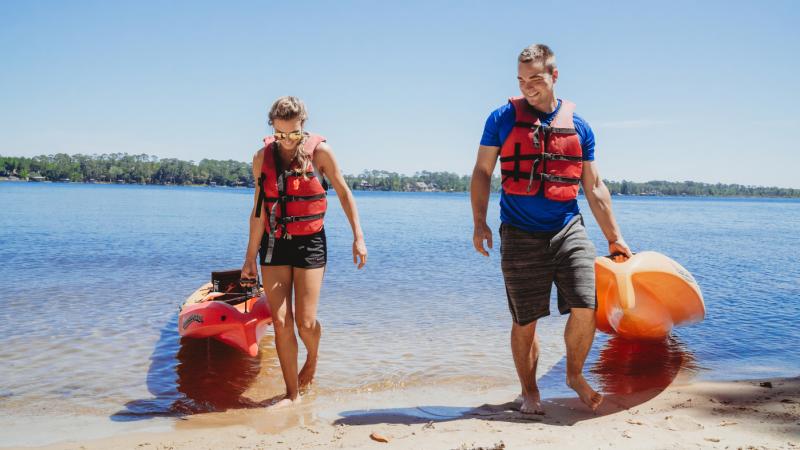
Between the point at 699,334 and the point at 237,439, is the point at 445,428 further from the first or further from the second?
the point at 699,334

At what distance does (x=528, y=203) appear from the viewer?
157 inches

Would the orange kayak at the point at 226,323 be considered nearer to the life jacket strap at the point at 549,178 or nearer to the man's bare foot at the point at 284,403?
the man's bare foot at the point at 284,403

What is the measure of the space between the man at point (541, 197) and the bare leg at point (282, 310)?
147 cm

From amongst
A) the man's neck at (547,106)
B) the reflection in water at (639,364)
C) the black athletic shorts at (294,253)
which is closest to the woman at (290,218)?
the black athletic shorts at (294,253)

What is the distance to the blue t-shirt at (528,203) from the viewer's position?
13.1ft

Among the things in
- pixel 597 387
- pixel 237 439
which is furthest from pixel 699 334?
pixel 237 439

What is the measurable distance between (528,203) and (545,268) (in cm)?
45

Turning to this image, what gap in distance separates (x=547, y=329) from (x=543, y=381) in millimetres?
2099

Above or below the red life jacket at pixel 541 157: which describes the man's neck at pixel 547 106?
above

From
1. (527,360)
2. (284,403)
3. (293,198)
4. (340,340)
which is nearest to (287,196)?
(293,198)

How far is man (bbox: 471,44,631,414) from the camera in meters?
3.93

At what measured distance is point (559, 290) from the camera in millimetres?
4098

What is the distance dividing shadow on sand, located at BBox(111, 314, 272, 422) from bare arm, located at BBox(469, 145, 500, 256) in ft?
7.32

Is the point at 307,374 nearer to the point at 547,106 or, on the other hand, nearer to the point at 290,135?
the point at 290,135
